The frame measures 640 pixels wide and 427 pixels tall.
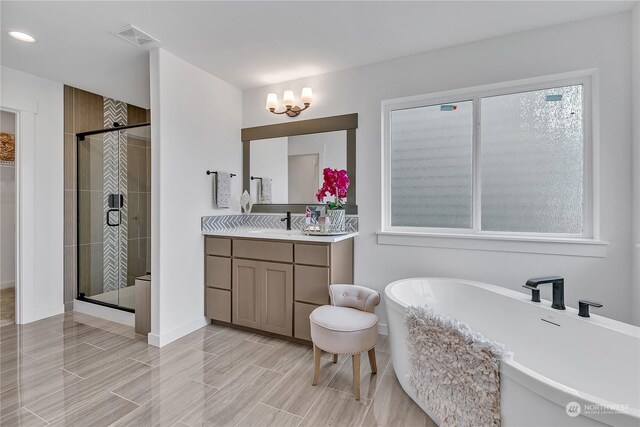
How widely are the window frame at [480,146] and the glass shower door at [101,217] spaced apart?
9.31 ft

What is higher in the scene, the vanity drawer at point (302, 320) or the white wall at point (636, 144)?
the white wall at point (636, 144)

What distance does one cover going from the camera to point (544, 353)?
67.0 inches

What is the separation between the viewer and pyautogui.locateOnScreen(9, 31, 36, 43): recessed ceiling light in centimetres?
223

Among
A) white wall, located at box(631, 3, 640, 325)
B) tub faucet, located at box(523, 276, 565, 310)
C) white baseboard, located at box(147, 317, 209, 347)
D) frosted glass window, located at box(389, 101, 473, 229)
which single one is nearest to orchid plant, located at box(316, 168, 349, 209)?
frosted glass window, located at box(389, 101, 473, 229)

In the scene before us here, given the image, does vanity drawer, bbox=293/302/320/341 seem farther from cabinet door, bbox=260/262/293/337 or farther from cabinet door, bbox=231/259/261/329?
cabinet door, bbox=231/259/261/329

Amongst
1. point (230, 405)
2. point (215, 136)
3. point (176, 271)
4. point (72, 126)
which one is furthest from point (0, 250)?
point (230, 405)

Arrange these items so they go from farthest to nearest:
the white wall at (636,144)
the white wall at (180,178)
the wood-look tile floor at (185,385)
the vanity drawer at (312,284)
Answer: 1. the white wall at (180,178)
2. the vanity drawer at (312,284)
3. the white wall at (636,144)
4. the wood-look tile floor at (185,385)

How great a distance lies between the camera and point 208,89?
9.75 ft

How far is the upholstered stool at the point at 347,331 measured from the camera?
1.86m

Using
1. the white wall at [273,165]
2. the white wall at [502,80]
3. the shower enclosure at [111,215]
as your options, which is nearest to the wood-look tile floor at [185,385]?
the shower enclosure at [111,215]

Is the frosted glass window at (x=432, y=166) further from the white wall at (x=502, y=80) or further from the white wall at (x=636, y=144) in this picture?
the white wall at (x=636, y=144)

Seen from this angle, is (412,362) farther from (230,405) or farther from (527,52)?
(527,52)

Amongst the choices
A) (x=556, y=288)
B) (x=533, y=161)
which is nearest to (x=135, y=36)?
(x=533, y=161)

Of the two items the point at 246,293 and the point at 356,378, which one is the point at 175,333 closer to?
the point at 246,293
